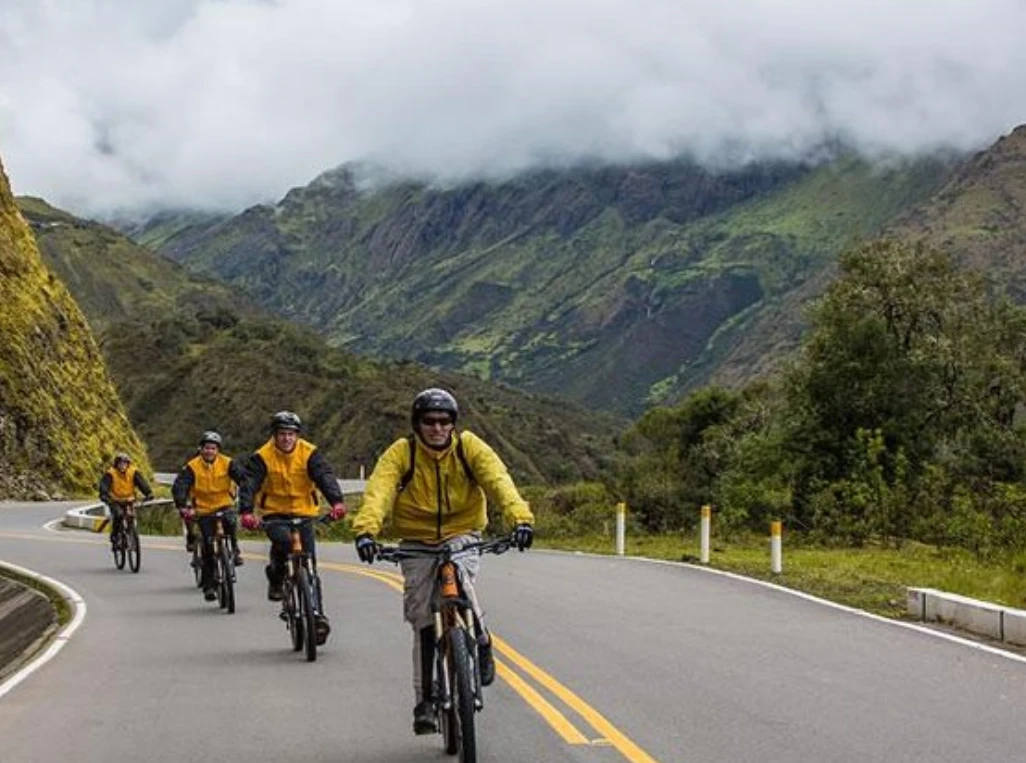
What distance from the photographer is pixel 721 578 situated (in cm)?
1775

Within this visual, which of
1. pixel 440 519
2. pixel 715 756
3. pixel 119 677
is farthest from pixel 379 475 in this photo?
pixel 119 677

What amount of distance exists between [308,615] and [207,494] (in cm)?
521

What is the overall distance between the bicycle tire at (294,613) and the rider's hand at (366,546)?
4200 mm

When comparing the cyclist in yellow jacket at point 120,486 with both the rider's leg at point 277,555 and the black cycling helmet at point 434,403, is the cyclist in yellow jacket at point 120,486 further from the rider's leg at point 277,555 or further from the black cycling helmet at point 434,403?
the black cycling helmet at point 434,403

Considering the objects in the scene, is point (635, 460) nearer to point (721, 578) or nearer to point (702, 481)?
point (702, 481)

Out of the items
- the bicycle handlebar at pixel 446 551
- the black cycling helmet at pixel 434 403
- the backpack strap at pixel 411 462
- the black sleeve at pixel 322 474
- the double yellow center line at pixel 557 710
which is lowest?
the double yellow center line at pixel 557 710

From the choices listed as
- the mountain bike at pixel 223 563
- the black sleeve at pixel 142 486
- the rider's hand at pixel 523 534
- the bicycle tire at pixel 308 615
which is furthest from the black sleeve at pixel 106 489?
the rider's hand at pixel 523 534

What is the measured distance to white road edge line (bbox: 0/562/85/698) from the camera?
420 inches

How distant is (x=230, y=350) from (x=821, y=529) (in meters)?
100

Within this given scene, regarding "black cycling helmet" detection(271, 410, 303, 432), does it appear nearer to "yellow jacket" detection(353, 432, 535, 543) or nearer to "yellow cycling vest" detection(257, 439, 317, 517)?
"yellow cycling vest" detection(257, 439, 317, 517)

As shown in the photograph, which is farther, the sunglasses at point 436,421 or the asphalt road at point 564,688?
the asphalt road at point 564,688

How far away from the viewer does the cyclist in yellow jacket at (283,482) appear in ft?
39.8

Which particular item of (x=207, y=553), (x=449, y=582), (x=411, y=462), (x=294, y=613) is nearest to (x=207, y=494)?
(x=207, y=553)

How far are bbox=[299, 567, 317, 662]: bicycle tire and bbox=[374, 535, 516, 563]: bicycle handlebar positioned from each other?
3721mm
